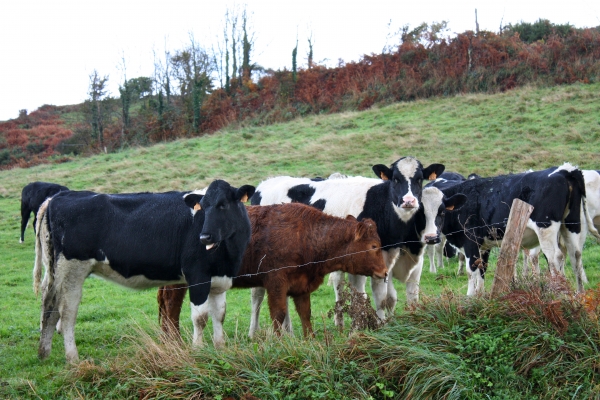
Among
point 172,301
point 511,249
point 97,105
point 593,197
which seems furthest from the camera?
point 97,105

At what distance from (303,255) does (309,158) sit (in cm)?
2001

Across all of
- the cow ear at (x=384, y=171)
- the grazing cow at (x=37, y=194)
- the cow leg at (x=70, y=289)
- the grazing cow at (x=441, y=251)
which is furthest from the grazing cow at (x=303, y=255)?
the grazing cow at (x=37, y=194)

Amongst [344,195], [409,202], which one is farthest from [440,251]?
[409,202]

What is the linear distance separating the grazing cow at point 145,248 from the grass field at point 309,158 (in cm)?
95

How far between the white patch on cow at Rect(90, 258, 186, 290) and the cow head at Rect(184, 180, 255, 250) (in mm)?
958

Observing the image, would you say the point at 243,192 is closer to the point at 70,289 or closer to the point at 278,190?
the point at 70,289

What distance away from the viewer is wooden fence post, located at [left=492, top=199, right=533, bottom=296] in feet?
22.2

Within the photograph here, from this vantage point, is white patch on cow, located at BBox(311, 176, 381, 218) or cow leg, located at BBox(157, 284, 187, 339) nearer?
cow leg, located at BBox(157, 284, 187, 339)

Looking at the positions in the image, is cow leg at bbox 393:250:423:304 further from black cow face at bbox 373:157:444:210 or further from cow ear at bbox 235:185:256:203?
cow ear at bbox 235:185:256:203

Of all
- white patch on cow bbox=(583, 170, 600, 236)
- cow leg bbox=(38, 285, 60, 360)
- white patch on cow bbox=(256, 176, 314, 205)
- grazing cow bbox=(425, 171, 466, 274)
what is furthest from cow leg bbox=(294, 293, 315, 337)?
white patch on cow bbox=(583, 170, 600, 236)

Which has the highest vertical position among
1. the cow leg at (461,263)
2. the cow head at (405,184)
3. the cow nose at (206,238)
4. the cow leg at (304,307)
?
the cow head at (405,184)

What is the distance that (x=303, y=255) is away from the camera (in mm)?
8180

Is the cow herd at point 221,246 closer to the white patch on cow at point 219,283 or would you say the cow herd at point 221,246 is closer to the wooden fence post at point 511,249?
the white patch on cow at point 219,283

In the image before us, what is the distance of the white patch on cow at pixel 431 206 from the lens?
8969 millimetres
